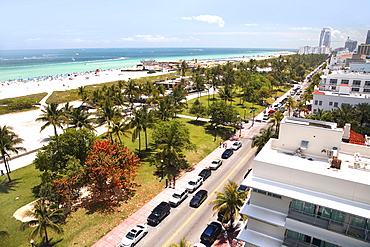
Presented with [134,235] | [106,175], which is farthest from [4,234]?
[134,235]

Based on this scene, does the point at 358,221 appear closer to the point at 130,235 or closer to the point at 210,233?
the point at 210,233

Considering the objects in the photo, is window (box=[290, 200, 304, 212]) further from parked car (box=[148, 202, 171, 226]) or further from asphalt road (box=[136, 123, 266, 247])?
parked car (box=[148, 202, 171, 226])

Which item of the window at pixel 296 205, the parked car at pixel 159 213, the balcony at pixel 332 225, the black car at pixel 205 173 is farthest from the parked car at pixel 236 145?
the balcony at pixel 332 225

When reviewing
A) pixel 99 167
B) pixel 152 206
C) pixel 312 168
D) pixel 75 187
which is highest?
pixel 312 168

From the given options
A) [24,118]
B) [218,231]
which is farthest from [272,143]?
[24,118]

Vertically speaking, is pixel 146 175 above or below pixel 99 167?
below

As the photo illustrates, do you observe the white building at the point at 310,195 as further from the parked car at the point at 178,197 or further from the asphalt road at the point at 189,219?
the parked car at the point at 178,197

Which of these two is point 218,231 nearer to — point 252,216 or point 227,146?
point 252,216

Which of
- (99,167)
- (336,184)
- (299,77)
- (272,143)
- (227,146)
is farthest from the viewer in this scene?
(299,77)
